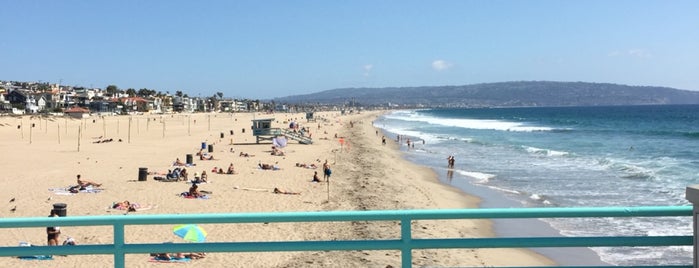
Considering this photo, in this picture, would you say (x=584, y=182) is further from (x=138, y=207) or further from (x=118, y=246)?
(x=118, y=246)

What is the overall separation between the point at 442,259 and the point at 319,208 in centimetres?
673

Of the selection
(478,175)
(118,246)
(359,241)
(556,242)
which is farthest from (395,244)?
(478,175)

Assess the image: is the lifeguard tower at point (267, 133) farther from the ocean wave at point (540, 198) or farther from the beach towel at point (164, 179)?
the ocean wave at point (540, 198)

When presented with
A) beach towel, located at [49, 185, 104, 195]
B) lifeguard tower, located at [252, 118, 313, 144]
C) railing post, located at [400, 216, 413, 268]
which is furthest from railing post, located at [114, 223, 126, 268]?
lifeguard tower, located at [252, 118, 313, 144]

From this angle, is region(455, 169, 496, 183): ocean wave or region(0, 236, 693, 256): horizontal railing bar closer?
region(0, 236, 693, 256): horizontal railing bar

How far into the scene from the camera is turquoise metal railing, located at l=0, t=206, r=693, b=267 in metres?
3.09

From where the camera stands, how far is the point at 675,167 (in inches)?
1123

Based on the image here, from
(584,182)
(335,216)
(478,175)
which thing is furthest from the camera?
(478,175)

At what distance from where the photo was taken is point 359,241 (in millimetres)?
3189

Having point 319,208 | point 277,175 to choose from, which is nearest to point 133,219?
point 319,208

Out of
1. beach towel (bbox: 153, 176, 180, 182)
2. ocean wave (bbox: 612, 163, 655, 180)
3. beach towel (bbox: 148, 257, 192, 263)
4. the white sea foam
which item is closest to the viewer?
beach towel (bbox: 148, 257, 192, 263)

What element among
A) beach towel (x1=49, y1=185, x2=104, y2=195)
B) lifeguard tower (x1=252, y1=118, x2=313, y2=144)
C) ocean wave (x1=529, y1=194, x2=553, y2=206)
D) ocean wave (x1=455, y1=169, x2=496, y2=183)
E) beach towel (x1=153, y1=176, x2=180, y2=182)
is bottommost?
ocean wave (x1=455, y1=169, x2=496, y2=183)

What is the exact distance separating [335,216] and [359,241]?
0.18 m

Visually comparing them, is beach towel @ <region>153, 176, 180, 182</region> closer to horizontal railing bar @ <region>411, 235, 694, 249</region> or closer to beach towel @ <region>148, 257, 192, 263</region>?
beach towel @ <region>148, 257, 192, 263</region>
